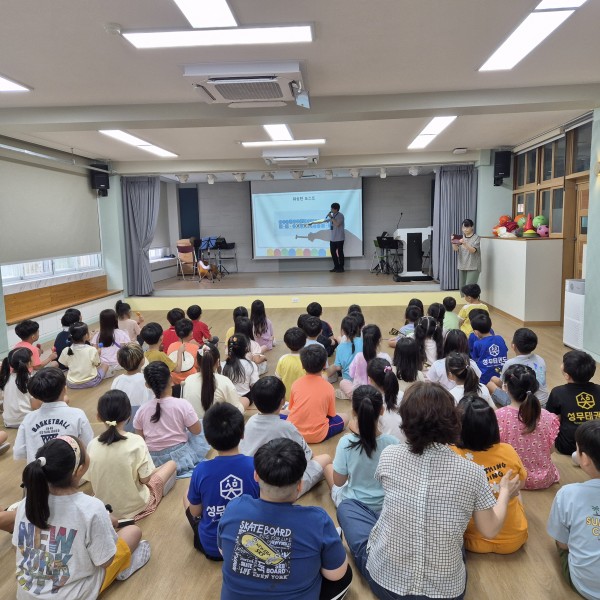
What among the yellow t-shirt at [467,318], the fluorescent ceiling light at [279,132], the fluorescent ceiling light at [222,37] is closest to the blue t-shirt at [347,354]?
the yellow t-shirt at [467,318]

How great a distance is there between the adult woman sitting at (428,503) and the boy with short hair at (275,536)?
242 mm

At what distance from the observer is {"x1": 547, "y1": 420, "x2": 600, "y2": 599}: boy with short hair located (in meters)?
1.73

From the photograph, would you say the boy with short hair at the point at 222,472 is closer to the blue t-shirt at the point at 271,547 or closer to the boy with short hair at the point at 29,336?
the blue t-shirt at the point at 271,547

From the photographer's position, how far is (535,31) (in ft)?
10.7

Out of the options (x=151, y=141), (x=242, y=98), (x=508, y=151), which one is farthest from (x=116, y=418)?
(x=508, y=151)

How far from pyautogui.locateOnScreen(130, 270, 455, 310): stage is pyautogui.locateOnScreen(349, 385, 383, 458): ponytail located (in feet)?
22.8

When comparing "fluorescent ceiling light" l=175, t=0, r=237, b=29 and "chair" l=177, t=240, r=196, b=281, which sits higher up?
"fluorescent ceiling light" l=175, t=0, r=237, b=29

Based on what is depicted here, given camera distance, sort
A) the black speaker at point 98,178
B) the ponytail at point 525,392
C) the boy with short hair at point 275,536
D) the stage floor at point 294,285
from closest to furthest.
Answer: the boy with short hair at point 275,536 → the ponytail at point 525,392 → the black speaker at point 98,178 → the stage floor at point 294,285

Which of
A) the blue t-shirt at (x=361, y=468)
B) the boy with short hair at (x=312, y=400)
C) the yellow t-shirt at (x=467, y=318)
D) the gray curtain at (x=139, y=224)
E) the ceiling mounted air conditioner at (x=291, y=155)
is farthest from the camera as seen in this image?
the gray curtain at (x=139, y=224)

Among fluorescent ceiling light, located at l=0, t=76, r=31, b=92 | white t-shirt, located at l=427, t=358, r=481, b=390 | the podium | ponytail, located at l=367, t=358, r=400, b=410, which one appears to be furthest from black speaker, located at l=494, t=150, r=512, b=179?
fluorescent ceiling light, located at l=0, t=76, r=31, b=92

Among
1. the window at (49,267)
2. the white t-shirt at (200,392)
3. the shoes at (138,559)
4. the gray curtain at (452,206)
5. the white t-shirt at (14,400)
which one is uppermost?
the gray curtain at (452,206)

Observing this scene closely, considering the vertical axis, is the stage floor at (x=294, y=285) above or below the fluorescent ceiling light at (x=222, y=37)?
below

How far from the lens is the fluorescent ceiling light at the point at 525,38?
9.96 ft

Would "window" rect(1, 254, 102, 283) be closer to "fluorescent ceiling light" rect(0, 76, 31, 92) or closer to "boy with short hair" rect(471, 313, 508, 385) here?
"fluorescent ceiling light" rect(0, 76, 31, 92)
